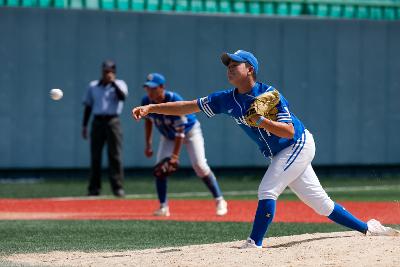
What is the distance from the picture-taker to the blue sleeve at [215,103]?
9.12m

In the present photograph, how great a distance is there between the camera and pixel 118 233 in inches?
443

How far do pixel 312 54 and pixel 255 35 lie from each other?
4.46 feet

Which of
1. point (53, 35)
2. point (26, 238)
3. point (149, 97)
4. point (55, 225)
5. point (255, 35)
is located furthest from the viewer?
point (255, 35)

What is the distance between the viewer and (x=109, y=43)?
2097cm

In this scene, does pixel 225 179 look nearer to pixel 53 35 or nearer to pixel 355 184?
pixel 355 184

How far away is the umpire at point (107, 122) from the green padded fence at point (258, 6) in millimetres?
3954

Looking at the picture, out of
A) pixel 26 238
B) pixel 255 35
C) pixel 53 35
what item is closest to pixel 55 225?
pixel 26 238

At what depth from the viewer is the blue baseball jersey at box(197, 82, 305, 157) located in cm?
888

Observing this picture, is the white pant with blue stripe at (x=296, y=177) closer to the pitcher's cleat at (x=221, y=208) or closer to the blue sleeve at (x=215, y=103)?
the blue sleeve at (x=215, y=103)

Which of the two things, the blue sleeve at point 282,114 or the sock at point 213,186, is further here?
the sock at point 213,186

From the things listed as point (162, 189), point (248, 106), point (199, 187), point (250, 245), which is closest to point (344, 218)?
point (250, 245)

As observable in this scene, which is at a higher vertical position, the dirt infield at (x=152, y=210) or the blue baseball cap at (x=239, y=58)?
the blue baseball cap at (x=239, y=58)

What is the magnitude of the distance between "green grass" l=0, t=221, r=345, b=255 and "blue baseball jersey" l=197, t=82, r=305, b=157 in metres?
1.48

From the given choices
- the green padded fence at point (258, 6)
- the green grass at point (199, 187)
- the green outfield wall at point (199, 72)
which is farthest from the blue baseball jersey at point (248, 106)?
the green padded fence at point (258, 6)
